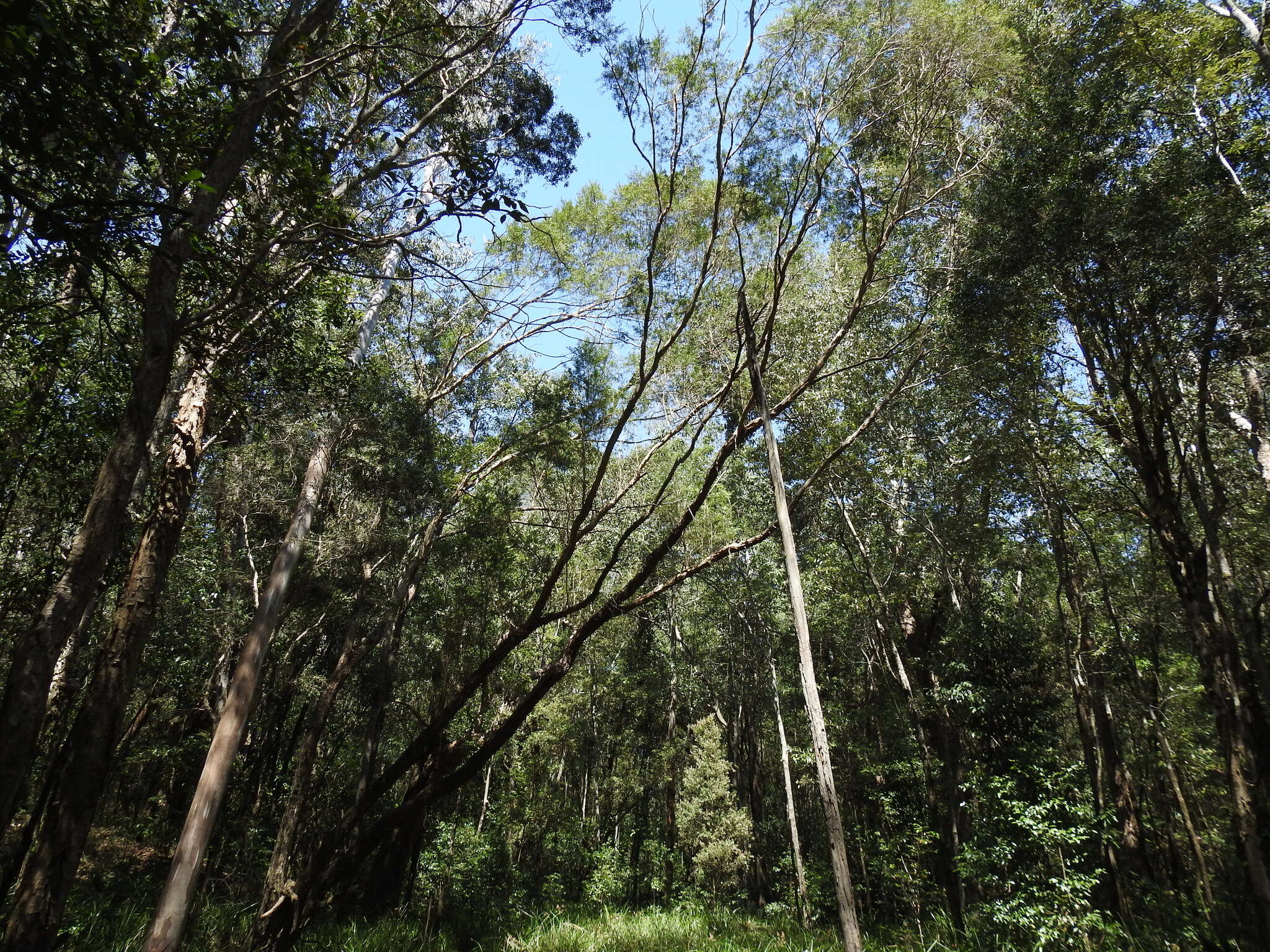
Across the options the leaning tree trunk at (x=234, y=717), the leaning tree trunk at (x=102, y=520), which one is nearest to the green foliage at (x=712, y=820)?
the leaning tree trunk at (x=234, y=717)

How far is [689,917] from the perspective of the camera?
9.93 meters

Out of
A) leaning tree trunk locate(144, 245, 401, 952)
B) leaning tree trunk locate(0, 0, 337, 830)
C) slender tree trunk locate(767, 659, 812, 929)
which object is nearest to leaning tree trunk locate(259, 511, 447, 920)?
leaning tree trunk locate(144, 245, 401, 952)

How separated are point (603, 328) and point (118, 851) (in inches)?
563

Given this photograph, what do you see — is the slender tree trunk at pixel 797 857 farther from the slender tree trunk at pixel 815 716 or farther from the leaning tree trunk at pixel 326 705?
the slender tree trunk at pixel 815 716

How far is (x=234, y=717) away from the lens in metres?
5.92

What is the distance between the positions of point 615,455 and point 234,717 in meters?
8.52

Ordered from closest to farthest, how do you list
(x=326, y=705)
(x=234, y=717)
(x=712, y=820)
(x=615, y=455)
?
(x=234, y=717) < (x=326, y=705) < (x=615, y=455) < (x=712, y=820)

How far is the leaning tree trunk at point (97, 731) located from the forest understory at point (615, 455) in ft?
0.10

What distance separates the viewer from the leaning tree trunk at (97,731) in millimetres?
3988

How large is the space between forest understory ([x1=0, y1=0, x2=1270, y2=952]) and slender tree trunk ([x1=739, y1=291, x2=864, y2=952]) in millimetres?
34

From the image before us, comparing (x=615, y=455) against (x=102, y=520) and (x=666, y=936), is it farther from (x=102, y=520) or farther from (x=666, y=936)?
(x=102, y=520)

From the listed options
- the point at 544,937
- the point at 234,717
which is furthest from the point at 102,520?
the point at 544,937

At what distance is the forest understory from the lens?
13.3 ft

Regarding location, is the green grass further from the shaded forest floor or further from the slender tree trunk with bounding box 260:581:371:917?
the slender tree trunk with bounding box 260:581:371:917
